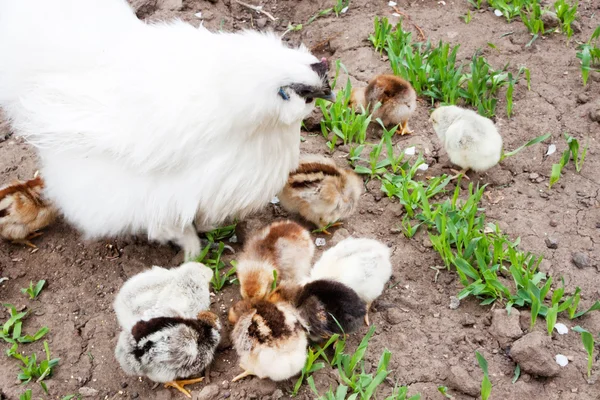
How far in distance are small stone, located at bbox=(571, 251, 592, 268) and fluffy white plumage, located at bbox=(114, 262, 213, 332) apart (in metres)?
1.88

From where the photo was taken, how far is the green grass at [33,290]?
3.44 metres

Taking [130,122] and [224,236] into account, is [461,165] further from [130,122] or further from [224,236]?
[130,122]

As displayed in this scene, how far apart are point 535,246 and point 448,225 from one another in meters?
0.48

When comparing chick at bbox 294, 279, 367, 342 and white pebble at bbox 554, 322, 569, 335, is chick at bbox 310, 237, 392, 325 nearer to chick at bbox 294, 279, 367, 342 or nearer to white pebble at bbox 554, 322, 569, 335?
chick at bbox 294, 279, 367, 342

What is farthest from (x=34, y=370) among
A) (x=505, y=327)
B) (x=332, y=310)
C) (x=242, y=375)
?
(x=505, y=327)

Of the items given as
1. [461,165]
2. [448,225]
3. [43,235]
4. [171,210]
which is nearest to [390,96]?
[461,165]

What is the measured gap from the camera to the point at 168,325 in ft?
9.51

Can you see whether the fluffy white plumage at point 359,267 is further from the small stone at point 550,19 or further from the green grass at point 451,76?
the small stone at point 550,19

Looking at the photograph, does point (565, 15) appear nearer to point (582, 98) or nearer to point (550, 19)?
point (550, 19)

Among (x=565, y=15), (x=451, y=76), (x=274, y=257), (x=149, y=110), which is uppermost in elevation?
(x=149, y=110)

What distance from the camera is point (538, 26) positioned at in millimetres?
4762

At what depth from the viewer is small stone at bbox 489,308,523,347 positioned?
3084 mm

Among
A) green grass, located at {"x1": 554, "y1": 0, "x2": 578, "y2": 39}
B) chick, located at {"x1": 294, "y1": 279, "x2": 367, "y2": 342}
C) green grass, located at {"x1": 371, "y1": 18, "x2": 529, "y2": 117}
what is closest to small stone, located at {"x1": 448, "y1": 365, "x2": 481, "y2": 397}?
chick, located at {"x1": 294, "y1": 279, "x2": 367, "y2": 342}

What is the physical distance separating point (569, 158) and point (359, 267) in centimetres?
169
